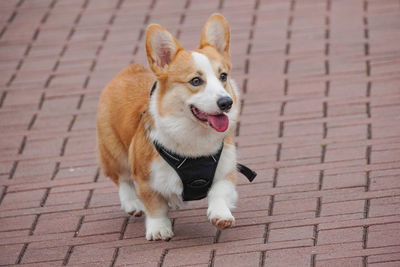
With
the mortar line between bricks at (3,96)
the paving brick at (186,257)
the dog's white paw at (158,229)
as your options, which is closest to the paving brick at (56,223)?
the dog's white paw at (158,229)

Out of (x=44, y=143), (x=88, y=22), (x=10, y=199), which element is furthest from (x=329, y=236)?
(x=88, y=22)

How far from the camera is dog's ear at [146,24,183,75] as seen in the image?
14.1 feet

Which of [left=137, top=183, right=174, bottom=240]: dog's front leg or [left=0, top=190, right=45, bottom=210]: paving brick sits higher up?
[left=0, top=190, right=45, bottom=210]: paving brick

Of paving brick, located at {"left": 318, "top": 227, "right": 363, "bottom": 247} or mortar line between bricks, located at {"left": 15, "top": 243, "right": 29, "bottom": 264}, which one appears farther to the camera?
mortar line between bricks, located at {"left": 15, "top": 243, "right": 29, "bottom": 264}

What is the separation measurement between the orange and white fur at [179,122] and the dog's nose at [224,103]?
11 millimetres

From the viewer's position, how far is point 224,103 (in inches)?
158

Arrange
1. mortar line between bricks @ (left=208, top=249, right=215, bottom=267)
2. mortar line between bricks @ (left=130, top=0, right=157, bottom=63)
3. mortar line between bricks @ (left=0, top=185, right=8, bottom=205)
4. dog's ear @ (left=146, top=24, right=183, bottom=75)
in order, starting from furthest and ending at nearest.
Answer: mortar line between bricks @ (left=130, top=0, right=157, bottom=63), mortar line between bricks @ (left=0, top=185, right=8, bottom=205), dog's ear @ (left=146, top=24, right=183, bottom=75), mortar line between bricks @ (left=208, top=249, right=215, bottom=267)

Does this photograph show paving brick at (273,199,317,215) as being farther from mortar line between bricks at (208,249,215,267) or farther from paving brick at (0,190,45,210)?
paving brick at (0,190,45,210)

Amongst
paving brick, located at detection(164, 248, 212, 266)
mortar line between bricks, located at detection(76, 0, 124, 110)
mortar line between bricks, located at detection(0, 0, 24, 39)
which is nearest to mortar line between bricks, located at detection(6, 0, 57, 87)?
mortar line between bricks, located at detection(0, 0, 24, 39)

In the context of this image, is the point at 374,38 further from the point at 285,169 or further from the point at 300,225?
the point at 300,225

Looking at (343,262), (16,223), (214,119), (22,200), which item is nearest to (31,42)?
(22,200)

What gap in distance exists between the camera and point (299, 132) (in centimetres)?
563

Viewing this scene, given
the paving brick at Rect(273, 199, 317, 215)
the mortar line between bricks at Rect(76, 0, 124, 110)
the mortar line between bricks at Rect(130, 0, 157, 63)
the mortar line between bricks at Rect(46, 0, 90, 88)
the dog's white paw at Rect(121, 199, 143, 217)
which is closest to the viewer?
the paving brick at Rect(273, 199, 317, 215)

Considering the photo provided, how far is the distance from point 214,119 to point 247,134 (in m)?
1.61
